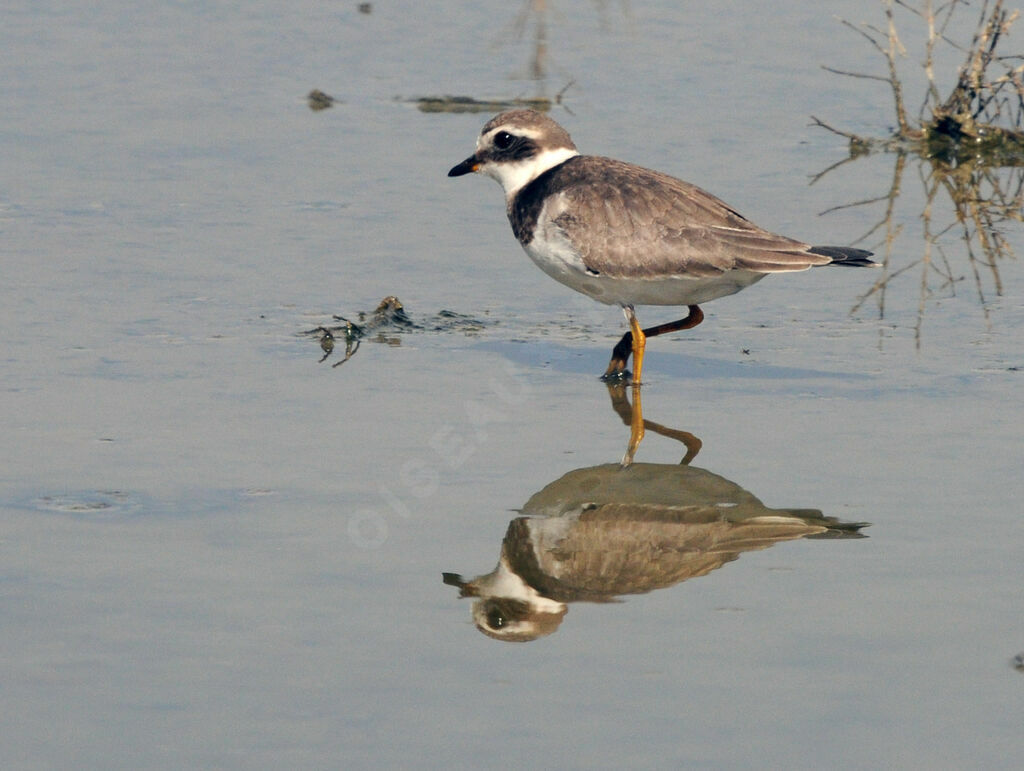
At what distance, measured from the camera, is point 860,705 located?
5062mm

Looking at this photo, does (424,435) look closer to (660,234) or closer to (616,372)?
(616,372)

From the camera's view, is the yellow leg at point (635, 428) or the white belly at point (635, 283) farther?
the white belly at point (635, 283)

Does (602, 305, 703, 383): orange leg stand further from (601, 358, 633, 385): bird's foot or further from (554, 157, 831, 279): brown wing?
(554, 157, 831, 279): brown wing

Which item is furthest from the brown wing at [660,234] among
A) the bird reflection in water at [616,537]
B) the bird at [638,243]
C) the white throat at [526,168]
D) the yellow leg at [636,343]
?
the bird reflection in water at [616,537]

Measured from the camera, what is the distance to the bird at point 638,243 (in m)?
8.47

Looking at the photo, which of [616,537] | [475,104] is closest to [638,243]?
[616,537]

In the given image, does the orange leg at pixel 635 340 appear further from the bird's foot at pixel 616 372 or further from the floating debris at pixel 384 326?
the floating debris at pixel 384 326

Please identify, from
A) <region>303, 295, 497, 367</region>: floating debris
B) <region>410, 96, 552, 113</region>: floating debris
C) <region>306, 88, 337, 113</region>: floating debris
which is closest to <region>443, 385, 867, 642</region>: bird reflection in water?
<region>303, 295, 497, 367</region>: floating debris

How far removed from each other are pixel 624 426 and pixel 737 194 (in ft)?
13.4

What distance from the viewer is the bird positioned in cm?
847

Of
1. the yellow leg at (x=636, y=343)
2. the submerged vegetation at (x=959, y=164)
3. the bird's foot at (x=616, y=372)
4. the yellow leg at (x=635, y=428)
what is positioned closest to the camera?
the yellow leg at (x=635, y=428)

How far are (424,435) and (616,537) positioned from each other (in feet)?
4.45

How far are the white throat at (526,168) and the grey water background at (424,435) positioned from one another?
795mm

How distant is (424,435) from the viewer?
7.53 metres
